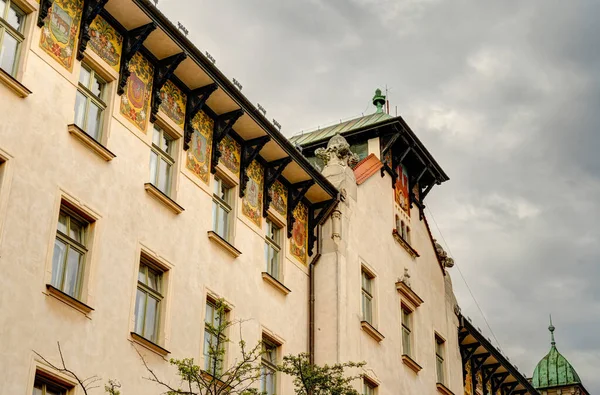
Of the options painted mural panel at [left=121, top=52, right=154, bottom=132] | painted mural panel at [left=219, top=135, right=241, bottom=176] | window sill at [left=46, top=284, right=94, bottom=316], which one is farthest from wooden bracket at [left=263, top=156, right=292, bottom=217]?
window sill at [left=46, top=284, right=94, bottom=316]

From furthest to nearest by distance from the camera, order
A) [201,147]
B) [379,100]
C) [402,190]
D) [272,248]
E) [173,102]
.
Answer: [379,100] < [402,190] < [272,248] < [201,147] < [173,102]

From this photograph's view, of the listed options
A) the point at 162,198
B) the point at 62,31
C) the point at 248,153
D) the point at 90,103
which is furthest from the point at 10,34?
the point at 248,153

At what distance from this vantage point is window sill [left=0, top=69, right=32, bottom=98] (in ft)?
55.3

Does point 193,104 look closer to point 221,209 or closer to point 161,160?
point 161,160

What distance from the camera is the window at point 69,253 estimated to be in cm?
1734

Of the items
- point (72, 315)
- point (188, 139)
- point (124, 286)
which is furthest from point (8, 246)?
point (188, 139)

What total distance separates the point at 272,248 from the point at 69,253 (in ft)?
26.0

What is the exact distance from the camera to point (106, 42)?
20.2 m

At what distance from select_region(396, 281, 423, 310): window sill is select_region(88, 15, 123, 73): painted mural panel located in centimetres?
1261

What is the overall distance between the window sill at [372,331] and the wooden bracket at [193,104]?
25.0ft

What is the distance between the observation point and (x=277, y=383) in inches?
920

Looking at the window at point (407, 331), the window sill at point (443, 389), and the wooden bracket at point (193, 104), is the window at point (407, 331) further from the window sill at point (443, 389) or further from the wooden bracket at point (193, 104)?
the wooden bracket at point (193, 104)

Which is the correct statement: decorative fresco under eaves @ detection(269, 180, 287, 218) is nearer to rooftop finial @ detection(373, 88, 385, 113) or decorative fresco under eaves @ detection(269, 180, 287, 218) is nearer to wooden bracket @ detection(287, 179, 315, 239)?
wooden bracket @ detection(287, 179, 315, 239)

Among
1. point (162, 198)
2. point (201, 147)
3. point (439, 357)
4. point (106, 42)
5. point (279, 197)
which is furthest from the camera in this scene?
point (439, 357)
